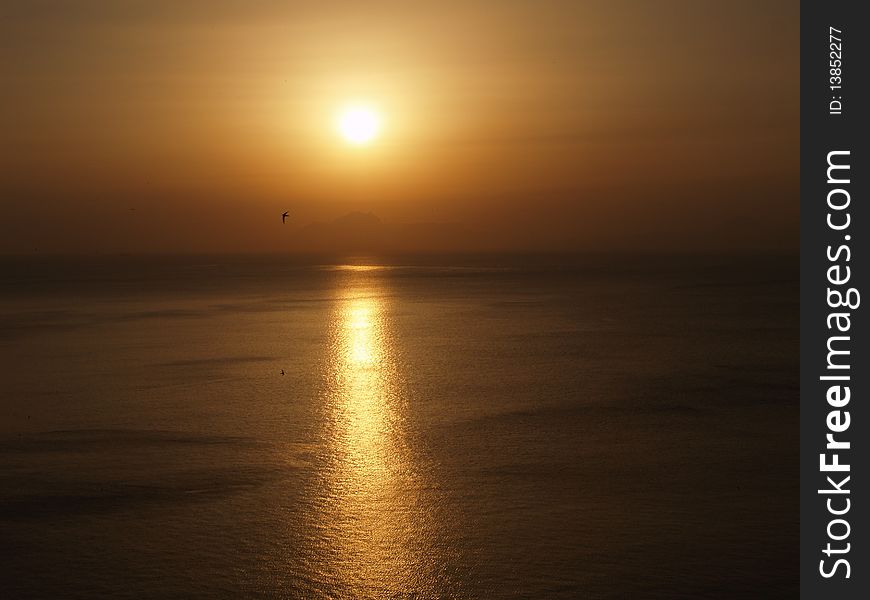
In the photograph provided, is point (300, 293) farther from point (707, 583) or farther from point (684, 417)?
point (707, 583)

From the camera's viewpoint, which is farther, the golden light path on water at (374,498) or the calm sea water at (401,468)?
the calm sea water at (401,468)

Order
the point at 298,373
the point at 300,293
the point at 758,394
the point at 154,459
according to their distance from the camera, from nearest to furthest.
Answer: the point at 154,459
the point at 758,394
the point at 298,373
the point at 300,293

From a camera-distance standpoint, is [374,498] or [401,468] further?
[401,468]

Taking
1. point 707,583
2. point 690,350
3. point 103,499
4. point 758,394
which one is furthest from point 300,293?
point 707,583

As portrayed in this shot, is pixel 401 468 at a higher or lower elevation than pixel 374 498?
higher
